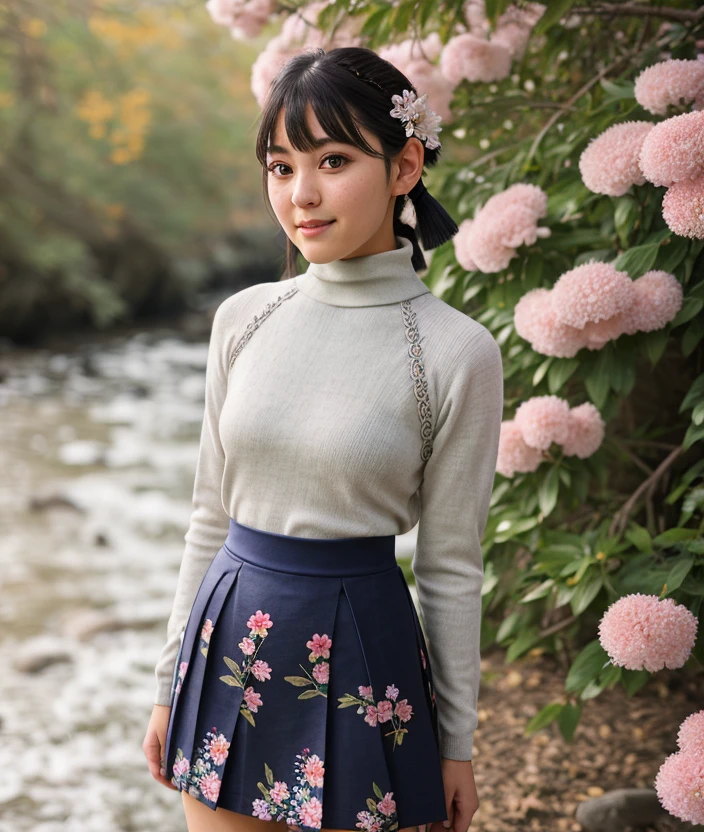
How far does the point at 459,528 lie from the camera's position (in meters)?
1.33

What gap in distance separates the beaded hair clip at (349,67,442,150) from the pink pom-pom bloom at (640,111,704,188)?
1.53ft

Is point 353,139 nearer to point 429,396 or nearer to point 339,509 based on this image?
point 429,396

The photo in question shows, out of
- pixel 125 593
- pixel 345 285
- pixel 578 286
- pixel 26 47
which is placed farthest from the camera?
pixel 26 47

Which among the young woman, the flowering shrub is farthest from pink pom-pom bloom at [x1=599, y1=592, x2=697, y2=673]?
the young woman

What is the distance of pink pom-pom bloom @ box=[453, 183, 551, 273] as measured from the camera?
192 centimetres

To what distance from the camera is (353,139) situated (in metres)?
1.26

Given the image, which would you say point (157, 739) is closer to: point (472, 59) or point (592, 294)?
point (592, 294)

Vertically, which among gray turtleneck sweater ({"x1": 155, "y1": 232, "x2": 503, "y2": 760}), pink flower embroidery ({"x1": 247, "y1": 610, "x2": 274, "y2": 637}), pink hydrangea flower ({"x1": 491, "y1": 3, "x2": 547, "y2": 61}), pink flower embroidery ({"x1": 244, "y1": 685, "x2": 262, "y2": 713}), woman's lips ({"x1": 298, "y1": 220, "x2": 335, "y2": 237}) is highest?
pink hydrangea flower ({"x1": 491, "y1": 3, "x2": 547, "y2": 61})

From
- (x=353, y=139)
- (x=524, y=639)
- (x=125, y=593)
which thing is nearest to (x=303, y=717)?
(x=353, y=139)

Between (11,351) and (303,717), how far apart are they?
358 inches

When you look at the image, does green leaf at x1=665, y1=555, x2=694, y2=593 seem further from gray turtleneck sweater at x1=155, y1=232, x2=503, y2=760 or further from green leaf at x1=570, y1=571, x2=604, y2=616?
gray turtleneck sweater at x1=155, y1=232, x2=503, y2=760

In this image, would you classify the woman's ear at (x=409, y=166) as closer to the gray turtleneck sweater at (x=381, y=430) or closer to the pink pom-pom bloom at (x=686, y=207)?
the gray turtleneck sweater at (x=381, y=430)

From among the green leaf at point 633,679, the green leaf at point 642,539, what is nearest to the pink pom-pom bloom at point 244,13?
the green leaf at point 642,539

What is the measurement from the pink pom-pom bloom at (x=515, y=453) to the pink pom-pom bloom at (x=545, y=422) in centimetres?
3
